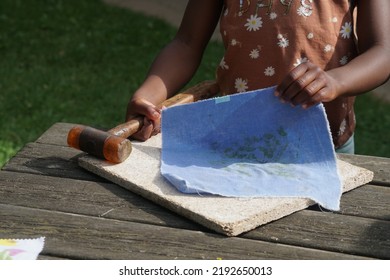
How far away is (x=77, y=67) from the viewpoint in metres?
5.84

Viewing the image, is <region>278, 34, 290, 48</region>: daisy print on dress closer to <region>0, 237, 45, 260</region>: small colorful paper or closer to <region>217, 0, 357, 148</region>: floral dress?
<region>217, 0, 357, 148</region>: floral dress

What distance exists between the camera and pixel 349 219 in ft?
5.54

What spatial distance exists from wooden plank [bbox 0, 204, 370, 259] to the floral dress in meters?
0.83

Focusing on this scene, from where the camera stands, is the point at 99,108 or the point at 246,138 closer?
the point at 246,138

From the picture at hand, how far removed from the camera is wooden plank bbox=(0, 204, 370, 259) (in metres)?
1.51

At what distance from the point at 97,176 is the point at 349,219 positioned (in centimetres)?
65

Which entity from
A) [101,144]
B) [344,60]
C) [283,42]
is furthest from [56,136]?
[344,60]

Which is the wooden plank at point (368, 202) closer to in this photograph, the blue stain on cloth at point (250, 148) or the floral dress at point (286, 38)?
the blue stain on cloth at point (250, 148)

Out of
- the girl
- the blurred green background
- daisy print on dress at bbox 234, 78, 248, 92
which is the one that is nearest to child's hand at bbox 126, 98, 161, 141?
the girl

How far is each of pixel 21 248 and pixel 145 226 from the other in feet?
0.88

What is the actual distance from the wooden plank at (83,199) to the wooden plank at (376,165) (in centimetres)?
57

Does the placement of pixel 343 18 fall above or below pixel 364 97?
above

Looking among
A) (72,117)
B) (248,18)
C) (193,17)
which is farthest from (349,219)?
(72,117)
